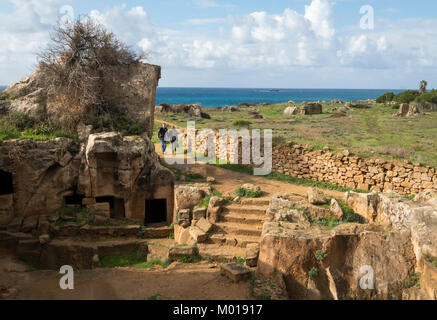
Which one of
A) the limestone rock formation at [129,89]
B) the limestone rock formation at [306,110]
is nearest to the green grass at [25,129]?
the limestone rock formation at [129,89]

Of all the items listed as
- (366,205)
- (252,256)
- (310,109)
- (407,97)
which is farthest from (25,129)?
(407,97)

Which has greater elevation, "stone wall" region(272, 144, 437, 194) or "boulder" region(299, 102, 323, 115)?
"boulder" region(299, 102, 323, 115)

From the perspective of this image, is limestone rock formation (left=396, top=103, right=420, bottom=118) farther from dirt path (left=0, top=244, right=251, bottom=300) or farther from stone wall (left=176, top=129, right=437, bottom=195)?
dirt path (left=0, top=244, right=251, bottom=300)

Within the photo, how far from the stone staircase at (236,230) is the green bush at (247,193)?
36 centimetres

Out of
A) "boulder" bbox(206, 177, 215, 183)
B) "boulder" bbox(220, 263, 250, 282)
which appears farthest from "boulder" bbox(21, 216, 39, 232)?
"boulder" bbox(220, 263, 250, 282)

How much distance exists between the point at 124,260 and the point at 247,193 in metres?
5.03

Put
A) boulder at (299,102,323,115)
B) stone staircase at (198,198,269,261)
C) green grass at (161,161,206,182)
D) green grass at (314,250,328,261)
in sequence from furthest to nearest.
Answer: boulder at (299,102,323,115)
green grass at (161,161,206,182)
stone staircase at (198,198,269,261)
green grass at (314,250,328,261)

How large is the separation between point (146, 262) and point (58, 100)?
8186mm

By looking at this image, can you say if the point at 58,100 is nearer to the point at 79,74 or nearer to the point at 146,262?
the point at 79,74

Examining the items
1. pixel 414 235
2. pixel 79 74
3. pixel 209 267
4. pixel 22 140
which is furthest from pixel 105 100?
pixel 414 235

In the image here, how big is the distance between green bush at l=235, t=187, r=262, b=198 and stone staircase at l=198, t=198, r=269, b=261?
363 mm

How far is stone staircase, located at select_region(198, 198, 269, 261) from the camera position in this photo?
37.9ft

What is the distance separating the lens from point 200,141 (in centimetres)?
2134

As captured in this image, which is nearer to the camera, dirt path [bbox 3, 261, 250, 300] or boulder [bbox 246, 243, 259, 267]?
dirt path [bbox 3, 261, 250, 300]
